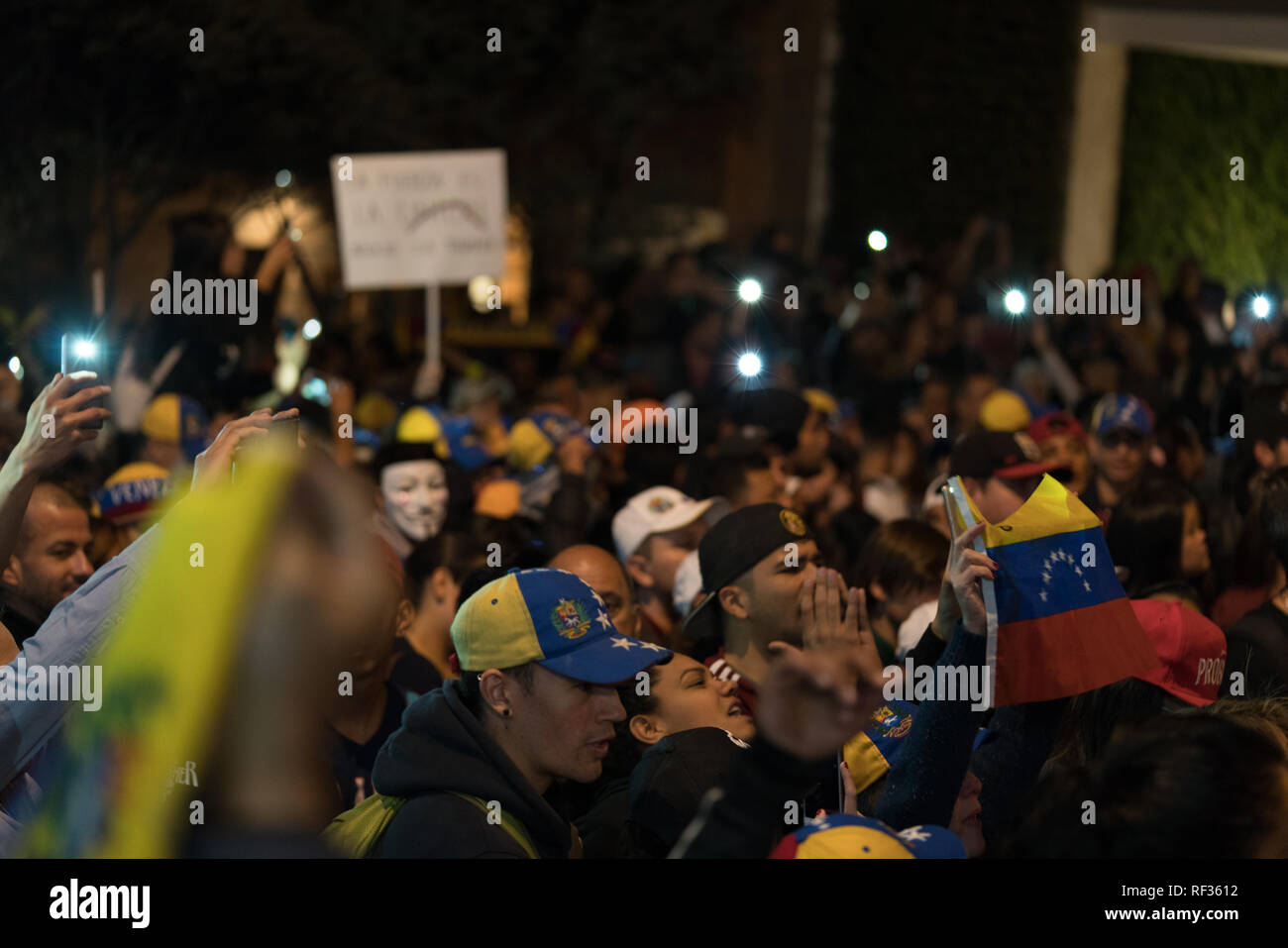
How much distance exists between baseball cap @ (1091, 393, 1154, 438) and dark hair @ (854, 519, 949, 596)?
2333 millimetres

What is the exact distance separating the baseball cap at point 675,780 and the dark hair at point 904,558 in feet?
6.05

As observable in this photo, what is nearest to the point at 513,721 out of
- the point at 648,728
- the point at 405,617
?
the point at 648,728

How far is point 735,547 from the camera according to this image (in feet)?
14.3

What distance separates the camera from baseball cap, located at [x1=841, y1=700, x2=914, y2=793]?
362 centimetres

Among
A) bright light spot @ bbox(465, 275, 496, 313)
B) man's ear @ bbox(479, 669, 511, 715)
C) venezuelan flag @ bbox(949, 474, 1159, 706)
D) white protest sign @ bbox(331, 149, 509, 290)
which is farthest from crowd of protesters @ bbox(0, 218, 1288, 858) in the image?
bright light spot @ bbox(465, 275, 496, 313)

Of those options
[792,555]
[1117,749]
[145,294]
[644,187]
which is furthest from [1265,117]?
[1117,749]

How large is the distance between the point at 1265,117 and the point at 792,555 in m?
13.7

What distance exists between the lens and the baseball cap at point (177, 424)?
24.0 ft

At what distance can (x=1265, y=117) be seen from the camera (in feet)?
52.6

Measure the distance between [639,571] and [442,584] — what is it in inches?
29.4

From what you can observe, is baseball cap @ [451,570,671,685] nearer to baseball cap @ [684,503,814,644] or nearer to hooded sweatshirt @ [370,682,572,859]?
hooded sweatshirt @ [370,682,572,859]

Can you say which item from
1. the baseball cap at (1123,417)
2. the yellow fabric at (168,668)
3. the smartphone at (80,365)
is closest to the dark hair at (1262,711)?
the yellow fabric at (168,668)

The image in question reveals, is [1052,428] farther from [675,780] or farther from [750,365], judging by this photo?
[675,780]
